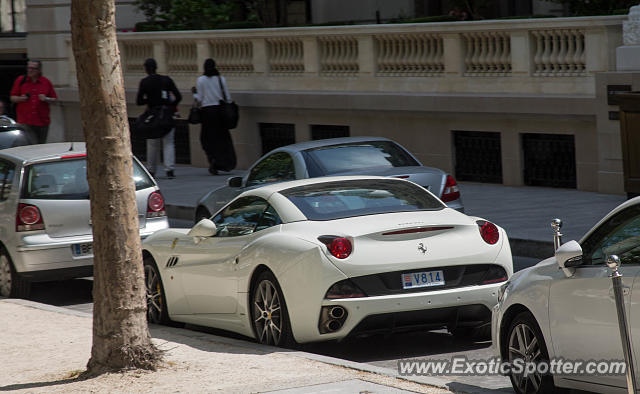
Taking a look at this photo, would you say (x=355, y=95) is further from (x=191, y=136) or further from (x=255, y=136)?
(x=191, y=136)

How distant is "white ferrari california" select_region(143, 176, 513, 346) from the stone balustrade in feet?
29.1

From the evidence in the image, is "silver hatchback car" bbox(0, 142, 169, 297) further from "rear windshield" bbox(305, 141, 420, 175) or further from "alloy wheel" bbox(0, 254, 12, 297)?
"rear windshield" bbox(305, 141, 420, 175)

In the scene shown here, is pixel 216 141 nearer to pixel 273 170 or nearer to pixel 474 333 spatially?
pixel 273 170

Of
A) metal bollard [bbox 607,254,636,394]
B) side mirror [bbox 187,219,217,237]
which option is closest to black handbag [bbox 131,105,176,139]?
side mirror [bbox 187,219,217,237]

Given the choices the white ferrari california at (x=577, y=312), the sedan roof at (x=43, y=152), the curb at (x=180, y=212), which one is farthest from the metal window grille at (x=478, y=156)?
the white ferrari california at (x=577, y=312)

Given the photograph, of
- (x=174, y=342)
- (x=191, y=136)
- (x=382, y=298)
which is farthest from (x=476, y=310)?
(x=191, y=136)

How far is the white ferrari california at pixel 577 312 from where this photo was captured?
6.39 m

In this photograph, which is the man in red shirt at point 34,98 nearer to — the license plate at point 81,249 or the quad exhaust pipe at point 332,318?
the license plate at point 81,249

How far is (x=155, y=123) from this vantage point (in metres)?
22.0

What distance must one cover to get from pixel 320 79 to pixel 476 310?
14.0 metres

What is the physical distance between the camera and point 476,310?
29.1ft

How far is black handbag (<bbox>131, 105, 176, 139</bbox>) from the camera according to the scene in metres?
22.0

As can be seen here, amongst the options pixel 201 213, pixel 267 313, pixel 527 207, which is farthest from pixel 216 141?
pixel 267 313

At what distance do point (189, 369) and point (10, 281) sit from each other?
4937mm
